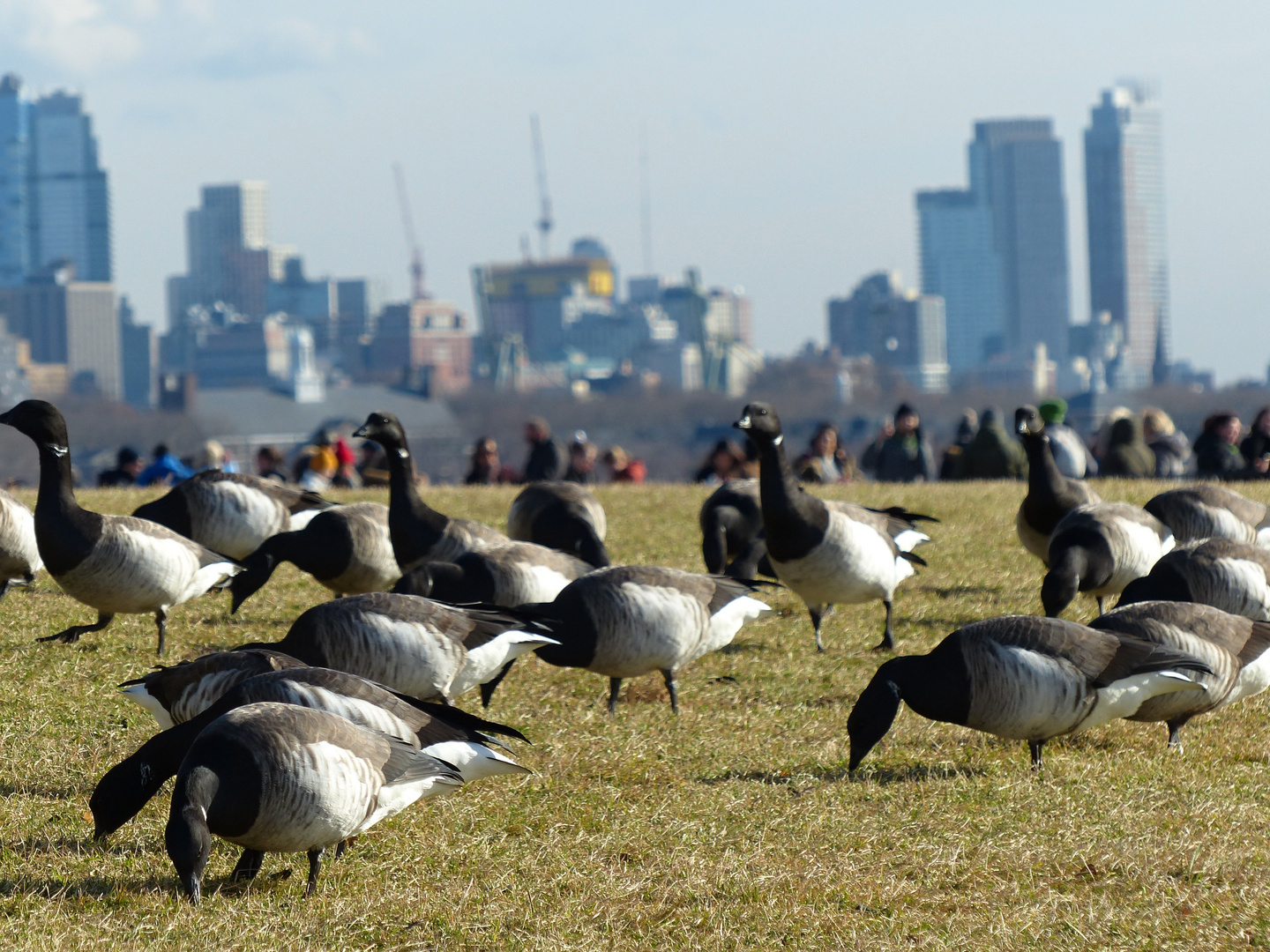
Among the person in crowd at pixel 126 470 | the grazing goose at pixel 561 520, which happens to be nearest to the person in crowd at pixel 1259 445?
the grazing goose at pixel 561 520

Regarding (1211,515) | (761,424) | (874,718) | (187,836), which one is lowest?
(874,718)

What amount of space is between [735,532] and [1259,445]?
1055 cm

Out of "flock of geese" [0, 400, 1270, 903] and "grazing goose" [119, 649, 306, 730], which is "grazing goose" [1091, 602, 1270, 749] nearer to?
"flock of geese" [0, 400, 1270, 903]

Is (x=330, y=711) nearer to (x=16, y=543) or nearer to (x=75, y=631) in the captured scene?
(x=75, y=631)

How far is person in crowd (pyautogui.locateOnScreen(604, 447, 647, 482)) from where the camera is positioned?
1011 inches

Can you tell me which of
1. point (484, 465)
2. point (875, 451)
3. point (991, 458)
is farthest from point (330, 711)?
point (875, 451)

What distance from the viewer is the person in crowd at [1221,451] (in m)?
21.4

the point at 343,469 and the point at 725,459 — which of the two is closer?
the point at 725,459

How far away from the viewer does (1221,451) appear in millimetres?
21391

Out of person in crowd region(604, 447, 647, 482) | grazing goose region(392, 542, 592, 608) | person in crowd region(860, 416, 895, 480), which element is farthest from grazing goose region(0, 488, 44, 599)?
person in crowd region(860, 416, 895, 480)

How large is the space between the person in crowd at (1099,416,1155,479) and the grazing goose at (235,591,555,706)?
15744 millimetres

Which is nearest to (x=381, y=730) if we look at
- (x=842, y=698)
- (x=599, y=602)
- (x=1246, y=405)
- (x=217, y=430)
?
(x=599, y=602)

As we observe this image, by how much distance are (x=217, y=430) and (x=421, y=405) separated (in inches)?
921

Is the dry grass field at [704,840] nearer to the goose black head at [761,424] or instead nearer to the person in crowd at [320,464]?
the goose black head at [761,424]
